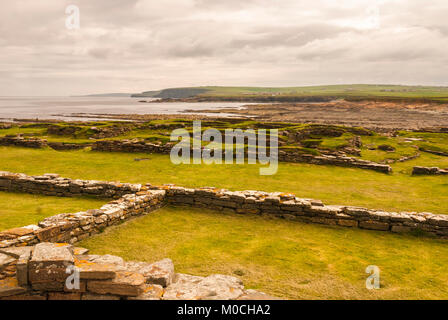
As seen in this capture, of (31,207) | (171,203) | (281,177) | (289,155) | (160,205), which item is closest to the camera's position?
(31,207)

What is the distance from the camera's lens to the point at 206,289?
21.2 feet

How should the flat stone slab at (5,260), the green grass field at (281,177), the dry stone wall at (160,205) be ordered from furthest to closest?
the green grass field at (281,177)
the dry stone wall at (160,205)
the flat stone slab at (5,260)

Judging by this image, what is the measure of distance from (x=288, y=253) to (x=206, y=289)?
382 centimetres

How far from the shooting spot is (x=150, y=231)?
11344 mm

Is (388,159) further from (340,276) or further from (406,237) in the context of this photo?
(340,276)

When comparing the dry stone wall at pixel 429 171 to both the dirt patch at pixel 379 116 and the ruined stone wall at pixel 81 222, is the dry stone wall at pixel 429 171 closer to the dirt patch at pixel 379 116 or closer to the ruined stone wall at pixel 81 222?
the ruined stone wall at pixel 81 222

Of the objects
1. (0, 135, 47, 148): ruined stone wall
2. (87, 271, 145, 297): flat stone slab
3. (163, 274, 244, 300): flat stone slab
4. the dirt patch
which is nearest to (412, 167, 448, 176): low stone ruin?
(163, 274, 244, 300): flat stone slab

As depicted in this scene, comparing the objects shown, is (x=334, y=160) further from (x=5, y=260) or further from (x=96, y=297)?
(x=5, y=260)

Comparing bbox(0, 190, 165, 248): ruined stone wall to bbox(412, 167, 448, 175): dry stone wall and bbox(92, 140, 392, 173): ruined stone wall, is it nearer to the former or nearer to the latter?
bbox(92, 140, 392, 173): ruined stone wall

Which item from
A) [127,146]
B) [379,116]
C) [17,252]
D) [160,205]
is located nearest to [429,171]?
[160,205]

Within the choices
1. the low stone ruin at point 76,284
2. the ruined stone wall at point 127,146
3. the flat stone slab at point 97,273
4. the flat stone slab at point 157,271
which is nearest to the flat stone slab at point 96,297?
the low stone ruin at point 76,284

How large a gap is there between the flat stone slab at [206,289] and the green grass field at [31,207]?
22.8 feet

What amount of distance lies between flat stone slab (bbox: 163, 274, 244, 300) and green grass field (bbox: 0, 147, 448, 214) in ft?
30.5

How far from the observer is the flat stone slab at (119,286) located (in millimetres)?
6066
